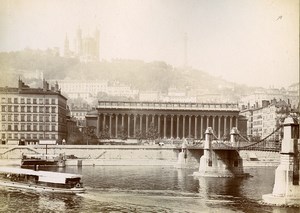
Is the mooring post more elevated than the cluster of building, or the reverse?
the cluster of building

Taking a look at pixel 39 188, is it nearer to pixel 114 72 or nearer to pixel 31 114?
pixel 114 72

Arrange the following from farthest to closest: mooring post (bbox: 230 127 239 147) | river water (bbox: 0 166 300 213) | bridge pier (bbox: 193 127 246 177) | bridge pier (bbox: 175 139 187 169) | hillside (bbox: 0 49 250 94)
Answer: bridge pier (bbox: 175 139 187 169) → mooring post (bbox: 230 127 239 147) → bridge pier (bbox: 193 127 246 177) → hillside (bbox: 0 49 250 94) → river water (bbox: 0 166 300 213)

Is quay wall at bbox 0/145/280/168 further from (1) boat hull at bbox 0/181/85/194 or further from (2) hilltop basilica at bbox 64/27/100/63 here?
(2) hilltop basilica at bbox 64/27/100/63

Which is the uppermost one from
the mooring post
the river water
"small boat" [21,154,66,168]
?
the mooring post

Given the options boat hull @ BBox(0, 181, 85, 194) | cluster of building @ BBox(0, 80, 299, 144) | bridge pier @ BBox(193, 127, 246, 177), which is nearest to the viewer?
boat hull @ BBox(0, 181, 85, 194)

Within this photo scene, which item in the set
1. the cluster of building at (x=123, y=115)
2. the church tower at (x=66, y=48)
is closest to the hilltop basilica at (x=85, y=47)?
the church tower at (x=66, y=48)

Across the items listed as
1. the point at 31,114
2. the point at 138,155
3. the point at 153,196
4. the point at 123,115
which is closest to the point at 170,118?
the point at 123,115

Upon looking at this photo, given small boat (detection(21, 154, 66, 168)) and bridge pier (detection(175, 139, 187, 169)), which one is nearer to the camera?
small boat (detection(21, 154, 66, 168))

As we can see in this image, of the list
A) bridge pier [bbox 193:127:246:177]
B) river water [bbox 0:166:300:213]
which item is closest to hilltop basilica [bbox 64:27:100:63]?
river water [bbox 0:166:300:213]
